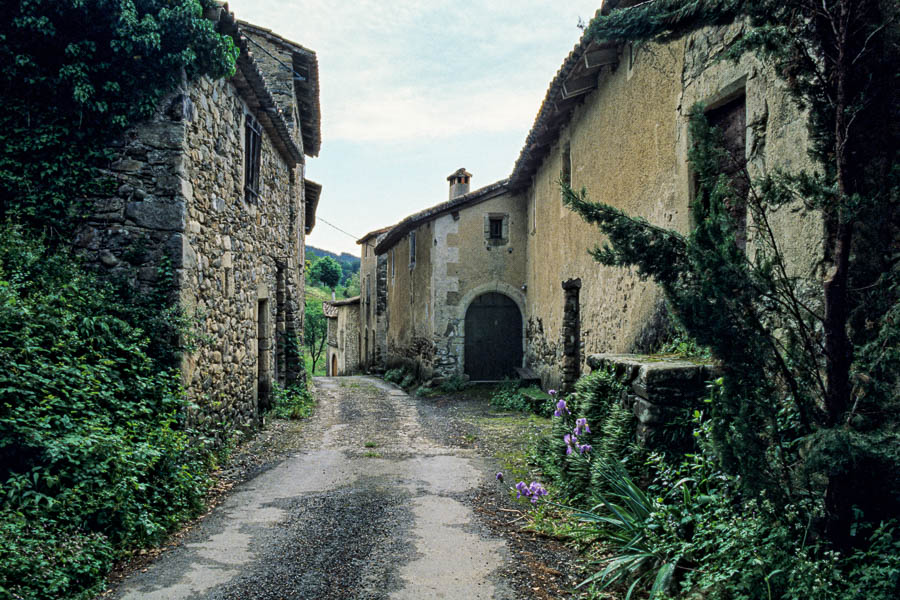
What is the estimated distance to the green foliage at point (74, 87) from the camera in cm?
521

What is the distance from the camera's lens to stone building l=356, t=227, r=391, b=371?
77.5 feet

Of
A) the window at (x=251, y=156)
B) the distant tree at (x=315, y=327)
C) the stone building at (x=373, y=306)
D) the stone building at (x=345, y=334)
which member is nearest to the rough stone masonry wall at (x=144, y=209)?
the window at (x=251, y=156)

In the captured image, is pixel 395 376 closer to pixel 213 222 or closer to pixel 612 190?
pixel 612 190

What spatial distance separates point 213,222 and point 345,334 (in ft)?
82.3

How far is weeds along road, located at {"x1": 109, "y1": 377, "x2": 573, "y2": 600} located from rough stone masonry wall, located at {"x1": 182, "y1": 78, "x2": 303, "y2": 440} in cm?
124

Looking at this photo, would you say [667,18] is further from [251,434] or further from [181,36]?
[251,434]

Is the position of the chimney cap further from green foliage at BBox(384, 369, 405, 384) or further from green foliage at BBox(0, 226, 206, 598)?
green foliage at BBox(0, 226, 206, 598)

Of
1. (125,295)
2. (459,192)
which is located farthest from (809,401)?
(459,192)

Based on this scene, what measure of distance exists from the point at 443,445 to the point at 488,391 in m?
5.68

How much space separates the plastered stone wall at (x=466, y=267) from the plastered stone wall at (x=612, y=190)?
1915mm

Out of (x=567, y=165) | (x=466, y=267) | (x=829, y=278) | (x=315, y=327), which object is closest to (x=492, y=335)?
(x=466, y=267)

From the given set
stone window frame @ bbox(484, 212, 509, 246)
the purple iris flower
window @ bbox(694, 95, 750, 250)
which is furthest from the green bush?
→ window @ bbox(694, 95, 750, 250)

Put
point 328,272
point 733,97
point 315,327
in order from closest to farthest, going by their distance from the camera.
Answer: point 733,97
point 315,327
point 328,272

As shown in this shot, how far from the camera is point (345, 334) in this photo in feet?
103
